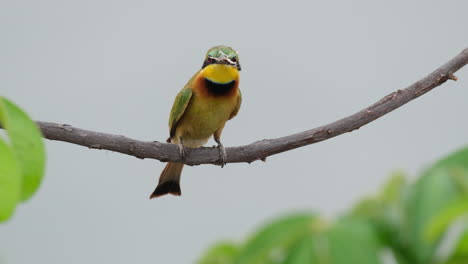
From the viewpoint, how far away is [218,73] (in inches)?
72.7

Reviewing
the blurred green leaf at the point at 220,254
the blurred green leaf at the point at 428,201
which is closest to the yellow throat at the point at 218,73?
the blurred green leaf at the point at 220,254

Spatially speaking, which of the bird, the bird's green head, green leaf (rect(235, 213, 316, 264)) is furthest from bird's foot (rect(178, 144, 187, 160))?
green leaf (rect(235, 213, 316, 264))

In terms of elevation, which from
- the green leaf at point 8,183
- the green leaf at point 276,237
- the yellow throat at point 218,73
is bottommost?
the green leaf at point 276,237

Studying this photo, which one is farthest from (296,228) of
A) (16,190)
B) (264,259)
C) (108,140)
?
(108,140)

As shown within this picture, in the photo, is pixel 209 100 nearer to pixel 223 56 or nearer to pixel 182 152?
pixel 223 56

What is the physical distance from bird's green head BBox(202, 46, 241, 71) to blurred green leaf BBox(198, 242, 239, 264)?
147cm

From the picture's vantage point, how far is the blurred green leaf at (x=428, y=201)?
0.26 metres

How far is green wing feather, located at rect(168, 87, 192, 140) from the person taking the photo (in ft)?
6.13

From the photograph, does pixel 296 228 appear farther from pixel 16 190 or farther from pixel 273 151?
pixel 273 151

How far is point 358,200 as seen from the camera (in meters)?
0.34

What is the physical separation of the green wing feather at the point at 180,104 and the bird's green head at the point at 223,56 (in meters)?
0.11

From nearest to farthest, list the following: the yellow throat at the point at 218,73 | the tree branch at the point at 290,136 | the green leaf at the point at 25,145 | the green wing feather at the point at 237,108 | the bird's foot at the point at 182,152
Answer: the green leaf at the point at 25,145
the tree branch at the point at 290,136
the bird's foot at the point at 182,152
the yellow throat at the point at 218,73
the green wing feather at the point at 237,108

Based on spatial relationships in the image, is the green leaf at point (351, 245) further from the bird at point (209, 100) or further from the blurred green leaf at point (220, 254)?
the bird at point (209, 100)

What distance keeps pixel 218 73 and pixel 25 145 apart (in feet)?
4.84
